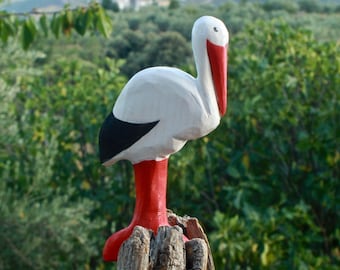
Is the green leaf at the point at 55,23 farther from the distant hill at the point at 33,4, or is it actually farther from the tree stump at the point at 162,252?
the tree stump at the point at 162,252

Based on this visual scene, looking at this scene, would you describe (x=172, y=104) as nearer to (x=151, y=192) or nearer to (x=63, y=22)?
(x=151, y=192)

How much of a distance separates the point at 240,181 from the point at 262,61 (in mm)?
1084

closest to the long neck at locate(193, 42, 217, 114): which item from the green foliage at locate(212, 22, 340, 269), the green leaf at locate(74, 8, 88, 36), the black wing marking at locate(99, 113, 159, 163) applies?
the black wing marking at locate(99, 113, 159, 163)

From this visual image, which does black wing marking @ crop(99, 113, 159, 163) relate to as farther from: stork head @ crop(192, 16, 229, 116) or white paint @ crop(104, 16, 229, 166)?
stork head @ crop(192, 16, 229, 116)

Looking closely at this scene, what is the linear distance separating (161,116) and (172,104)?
0.06 meters

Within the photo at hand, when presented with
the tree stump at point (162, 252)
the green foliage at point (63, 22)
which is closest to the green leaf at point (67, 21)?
the green foliage at point (63, 22)

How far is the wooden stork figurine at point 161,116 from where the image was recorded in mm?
2768

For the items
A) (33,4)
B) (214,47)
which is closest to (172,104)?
(214,47)

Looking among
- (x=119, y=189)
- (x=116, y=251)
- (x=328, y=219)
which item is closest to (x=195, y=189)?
(x=119, y=189)

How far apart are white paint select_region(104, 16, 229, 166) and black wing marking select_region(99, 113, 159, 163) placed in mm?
18

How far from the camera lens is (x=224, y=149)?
20.8ft

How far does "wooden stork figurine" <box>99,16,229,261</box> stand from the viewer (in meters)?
2.77

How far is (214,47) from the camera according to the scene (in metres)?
2.85

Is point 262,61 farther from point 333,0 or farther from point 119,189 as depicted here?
point 333,0
